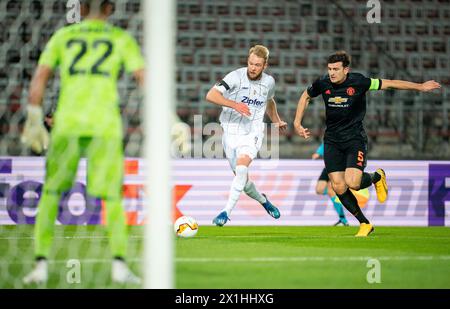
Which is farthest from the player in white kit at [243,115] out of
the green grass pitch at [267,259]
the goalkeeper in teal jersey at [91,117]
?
the goalkeeper in teal jersey at [91,117]

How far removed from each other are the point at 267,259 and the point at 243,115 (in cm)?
280

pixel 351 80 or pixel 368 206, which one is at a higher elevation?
pixel 351 80

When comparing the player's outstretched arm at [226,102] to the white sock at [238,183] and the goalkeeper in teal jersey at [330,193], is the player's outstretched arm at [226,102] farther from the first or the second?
the goalkeeper in teal jersey at [330,193]

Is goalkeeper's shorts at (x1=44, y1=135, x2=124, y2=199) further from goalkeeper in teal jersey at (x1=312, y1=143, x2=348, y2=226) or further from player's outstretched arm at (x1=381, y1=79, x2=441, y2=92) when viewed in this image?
goalkeeper in teal jersey at (x1=312, y1=143, x2=348, y2=226)

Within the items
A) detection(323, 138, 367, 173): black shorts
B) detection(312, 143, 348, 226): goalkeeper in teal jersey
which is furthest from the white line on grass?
detection(312, 143, 348, 226): goalkeeper in teal jersey

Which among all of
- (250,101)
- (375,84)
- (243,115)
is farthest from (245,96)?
(375,84)

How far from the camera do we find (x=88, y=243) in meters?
8.79

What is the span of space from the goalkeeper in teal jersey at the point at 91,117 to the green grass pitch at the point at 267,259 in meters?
0.33

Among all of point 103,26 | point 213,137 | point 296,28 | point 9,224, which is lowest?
point 9,224

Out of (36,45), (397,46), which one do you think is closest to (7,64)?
(36,45)

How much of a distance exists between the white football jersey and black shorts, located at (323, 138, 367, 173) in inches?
36.4

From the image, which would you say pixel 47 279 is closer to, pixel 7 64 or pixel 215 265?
pixel 215 265
